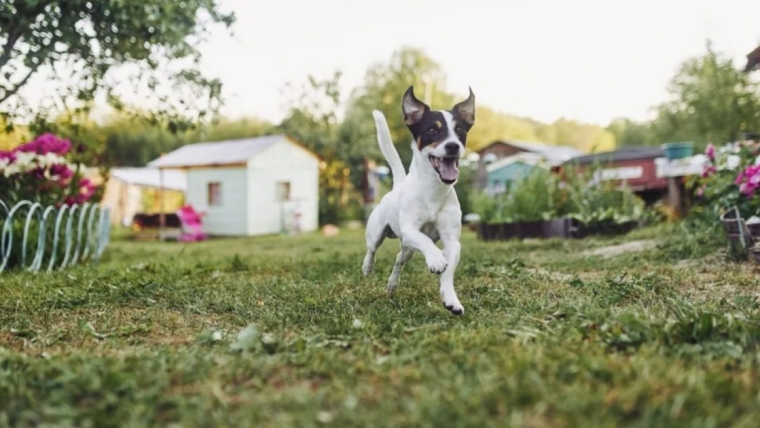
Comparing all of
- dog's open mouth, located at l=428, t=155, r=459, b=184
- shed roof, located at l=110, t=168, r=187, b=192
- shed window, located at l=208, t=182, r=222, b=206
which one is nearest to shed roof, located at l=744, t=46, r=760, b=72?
dog's open mouth, located at l=428, t=155, r=459, b=184

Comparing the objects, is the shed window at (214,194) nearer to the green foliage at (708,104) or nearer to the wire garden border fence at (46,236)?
the wire garden border fence at (46,236)

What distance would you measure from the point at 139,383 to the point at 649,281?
3.31 meters

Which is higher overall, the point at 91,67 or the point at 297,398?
the point at 91,67

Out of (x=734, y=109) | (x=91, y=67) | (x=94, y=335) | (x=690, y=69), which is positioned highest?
(x=690, y=69)

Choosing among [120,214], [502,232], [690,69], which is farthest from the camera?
[120,214]

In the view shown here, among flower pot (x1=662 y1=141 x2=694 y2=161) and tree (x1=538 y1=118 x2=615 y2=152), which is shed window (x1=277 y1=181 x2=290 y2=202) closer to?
flower pot (x1=662 y1=141 x2=694 y2=161)

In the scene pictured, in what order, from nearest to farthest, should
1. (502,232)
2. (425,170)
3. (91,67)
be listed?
(425,170) < (91,67) < (502,232)

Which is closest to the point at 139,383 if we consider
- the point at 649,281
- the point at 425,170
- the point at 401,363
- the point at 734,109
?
the point at 401,363

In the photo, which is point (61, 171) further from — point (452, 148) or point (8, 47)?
point (452, 148)

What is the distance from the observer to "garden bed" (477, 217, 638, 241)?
999 cm

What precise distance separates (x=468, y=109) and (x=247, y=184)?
1482 cm

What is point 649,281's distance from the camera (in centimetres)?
433

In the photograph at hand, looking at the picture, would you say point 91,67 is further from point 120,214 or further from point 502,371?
point 120,214

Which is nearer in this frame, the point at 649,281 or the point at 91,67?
the point at 649,281
